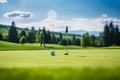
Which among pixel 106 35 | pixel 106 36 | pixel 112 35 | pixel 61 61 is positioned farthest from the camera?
pixel 106 35

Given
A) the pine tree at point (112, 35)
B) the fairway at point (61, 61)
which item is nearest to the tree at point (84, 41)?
the pine tree at point (112, 35)

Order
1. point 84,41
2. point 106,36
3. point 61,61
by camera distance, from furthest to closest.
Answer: point 106,36, point 84,41, point 61,61

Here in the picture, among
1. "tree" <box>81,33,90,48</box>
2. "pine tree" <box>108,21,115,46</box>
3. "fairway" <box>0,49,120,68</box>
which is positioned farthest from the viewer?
"pine tree" <box>108,21,115,46</box>

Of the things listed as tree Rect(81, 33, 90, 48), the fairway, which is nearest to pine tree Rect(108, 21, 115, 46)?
tree Rect(81, 33, 90, 48)

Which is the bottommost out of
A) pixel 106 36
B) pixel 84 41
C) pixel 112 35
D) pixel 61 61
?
pixel 84 41

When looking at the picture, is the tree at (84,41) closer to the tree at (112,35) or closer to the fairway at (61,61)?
the tree at (112,35)

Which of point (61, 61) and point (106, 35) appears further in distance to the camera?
point (106, 35)

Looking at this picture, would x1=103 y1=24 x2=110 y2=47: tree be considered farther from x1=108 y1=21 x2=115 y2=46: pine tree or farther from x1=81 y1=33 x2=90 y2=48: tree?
x1=81 y1=33 x2=90 y2=48: tree

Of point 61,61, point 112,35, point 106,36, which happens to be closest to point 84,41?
point 106,36

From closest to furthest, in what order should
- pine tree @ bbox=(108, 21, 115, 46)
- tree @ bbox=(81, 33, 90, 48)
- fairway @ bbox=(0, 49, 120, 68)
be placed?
fairway @ bbox=(0, 49, 120, 68) → tree @ bbox=(81, 33, 90, 48) → pine tree @ bbox=(108, 21, 115, 46)

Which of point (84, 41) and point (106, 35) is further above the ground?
point (106, 35)

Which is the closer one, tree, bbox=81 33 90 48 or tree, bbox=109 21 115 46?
tree, bbox=81 33 90 48

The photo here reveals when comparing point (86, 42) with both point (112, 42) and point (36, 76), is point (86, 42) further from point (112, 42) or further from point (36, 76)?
point (36, 76)

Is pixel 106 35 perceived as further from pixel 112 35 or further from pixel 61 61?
pixel 61 61
